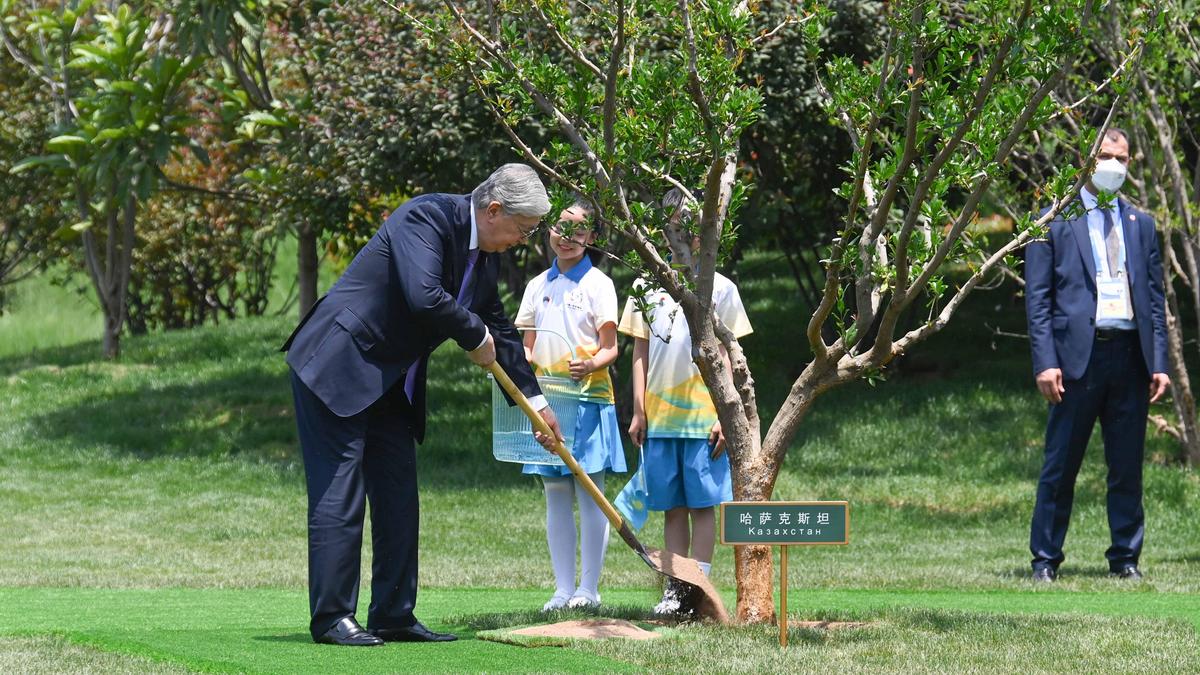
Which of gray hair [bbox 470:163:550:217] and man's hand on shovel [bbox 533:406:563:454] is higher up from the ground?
gray hair [bbox 470:163:550:217]

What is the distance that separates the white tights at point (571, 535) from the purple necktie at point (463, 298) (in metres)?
1.33

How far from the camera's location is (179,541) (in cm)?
1212

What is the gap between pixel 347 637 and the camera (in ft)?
20.3

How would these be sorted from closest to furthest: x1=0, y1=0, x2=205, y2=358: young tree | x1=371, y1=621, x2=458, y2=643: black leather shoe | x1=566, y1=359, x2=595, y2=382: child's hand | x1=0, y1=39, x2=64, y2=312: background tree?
x1=371, y1=621, x2=458, y2=643: black leather shoe < x1=566, y1=359, x2=595, y2=382: child's hand < x1=0, y1=0, x2=205, y2=358: young tree < x1=0, y1=39, x2=64, y2=312: background tree

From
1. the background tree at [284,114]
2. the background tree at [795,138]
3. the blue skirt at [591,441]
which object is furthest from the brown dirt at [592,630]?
the background tree at [284,114]

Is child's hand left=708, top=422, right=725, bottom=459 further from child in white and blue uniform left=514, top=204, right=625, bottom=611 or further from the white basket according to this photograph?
the white basket

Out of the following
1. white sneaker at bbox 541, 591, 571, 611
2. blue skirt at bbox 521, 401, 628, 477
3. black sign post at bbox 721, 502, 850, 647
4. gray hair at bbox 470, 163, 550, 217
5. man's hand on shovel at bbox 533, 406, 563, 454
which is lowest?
white sneaker at bbox 541, 591, 571, 611

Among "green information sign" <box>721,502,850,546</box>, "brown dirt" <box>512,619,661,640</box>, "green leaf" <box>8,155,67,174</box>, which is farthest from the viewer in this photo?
"green leaf" <box>8,155,67,174</box>

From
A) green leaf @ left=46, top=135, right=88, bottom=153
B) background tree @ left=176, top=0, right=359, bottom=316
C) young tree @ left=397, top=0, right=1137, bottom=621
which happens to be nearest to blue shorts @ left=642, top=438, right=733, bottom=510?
young tree @ left=397, top=0, right=1137, bottom=621

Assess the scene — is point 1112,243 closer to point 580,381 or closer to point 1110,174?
point 1110,174

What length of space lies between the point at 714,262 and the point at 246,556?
579 centimetres

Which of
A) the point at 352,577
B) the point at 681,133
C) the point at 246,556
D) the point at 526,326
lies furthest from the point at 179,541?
the point at 681,133

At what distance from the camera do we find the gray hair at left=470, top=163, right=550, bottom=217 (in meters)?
6.22

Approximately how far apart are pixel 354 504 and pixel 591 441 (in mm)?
1678
